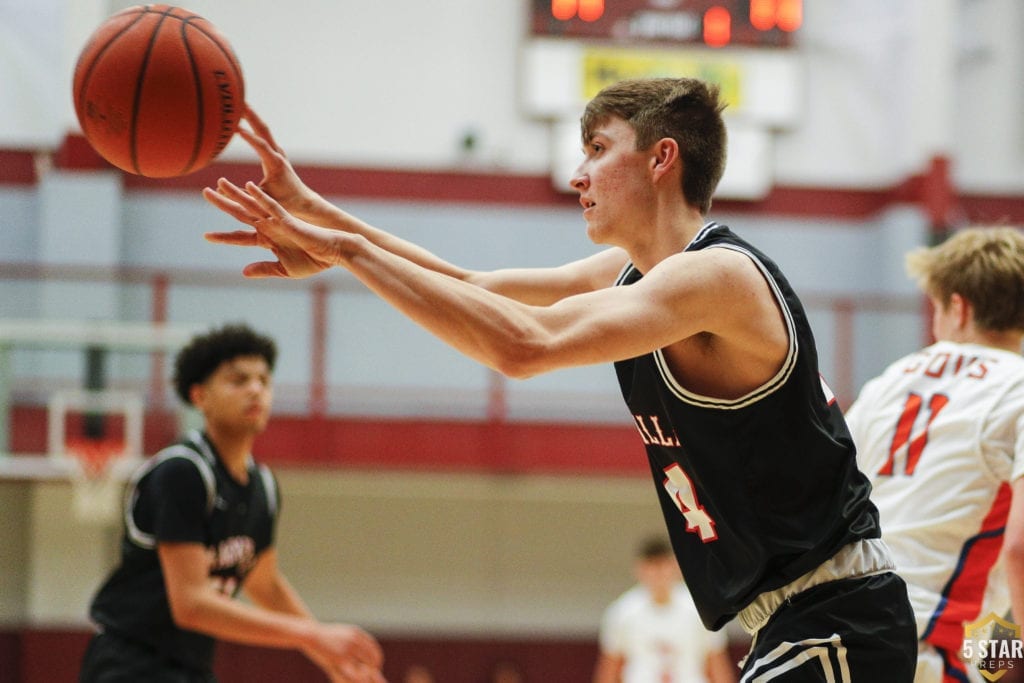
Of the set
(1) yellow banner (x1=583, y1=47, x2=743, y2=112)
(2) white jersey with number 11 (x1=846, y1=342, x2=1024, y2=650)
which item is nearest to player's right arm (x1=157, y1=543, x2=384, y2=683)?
(2) white jersey with number 11 (x1=846, y1=342, x2=1024, y2=650)

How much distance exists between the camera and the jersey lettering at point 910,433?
3504 millimetres

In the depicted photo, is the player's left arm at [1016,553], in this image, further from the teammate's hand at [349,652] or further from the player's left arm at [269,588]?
the player's left arm at [269,588]

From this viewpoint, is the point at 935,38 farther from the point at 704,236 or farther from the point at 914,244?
the point at 704,236

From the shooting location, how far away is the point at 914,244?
38.7 feet

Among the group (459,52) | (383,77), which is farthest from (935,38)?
(383,77)

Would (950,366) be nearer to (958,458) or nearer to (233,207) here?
(958,458)

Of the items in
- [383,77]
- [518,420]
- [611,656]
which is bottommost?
[611,656]

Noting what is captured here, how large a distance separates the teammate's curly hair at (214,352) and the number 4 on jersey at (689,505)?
7.74 ft

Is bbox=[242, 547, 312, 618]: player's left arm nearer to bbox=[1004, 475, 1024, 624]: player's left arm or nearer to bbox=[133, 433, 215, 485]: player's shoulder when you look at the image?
bbox=[133, 433, 215, 485]: player's shoulder

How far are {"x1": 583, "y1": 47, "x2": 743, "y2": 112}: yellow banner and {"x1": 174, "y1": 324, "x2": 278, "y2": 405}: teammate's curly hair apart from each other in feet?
24.0

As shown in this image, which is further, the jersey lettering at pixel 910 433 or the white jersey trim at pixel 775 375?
the jersey lettering at pixel 910 433

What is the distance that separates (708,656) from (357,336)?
13.4ft

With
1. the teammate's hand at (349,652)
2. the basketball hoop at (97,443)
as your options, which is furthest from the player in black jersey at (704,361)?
the basketball hoop at (97,443)

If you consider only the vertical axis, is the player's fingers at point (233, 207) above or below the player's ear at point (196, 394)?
above
